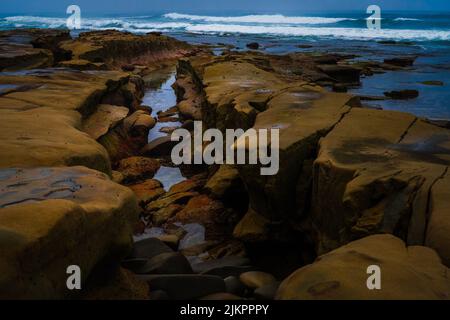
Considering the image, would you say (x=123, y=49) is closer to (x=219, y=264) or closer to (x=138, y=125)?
(x=138, y=125)

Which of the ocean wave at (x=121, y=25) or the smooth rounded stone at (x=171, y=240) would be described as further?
the ocean wave at (x=121, y=25)

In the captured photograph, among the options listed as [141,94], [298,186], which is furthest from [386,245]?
[141,94]

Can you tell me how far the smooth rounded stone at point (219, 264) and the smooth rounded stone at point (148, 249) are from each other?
1.28 feet

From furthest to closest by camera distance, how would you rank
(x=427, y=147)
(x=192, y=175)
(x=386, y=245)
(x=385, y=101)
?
(x=385, y=101) < (x=192, y=175) < (x=427, y=147) < (x=386, y=245)

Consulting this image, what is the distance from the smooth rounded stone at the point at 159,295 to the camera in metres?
3.54

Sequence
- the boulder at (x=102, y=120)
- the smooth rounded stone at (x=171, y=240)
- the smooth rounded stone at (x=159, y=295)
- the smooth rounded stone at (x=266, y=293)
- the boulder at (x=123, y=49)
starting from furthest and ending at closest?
1. the boulder at (x=123, y=49)
2. the boulder at (x=102, y=120)
3. the smooth rounded stone at (x=171, y=240)
4. the smooth rounded stone at (x=159, y=295)
5. the smooth rounded stone at (x=266, y=293)

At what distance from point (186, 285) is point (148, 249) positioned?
115 centimetres

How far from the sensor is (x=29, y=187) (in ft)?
11.1

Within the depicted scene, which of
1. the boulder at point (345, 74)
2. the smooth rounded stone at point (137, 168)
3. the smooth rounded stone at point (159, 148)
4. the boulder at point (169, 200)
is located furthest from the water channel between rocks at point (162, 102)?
the boulder at point (345, 74)

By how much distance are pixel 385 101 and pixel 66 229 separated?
11.9 meters

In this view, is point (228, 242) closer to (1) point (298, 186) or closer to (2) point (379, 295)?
(1) point (298, 186)

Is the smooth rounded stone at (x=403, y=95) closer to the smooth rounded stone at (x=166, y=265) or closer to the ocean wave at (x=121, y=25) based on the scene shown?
the smooth rounded stone at (x=166, y=265)

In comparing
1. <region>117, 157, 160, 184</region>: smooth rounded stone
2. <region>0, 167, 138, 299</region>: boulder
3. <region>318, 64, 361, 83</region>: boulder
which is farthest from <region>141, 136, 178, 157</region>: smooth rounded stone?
<region>318, 64, 361, 83</region>: boulder

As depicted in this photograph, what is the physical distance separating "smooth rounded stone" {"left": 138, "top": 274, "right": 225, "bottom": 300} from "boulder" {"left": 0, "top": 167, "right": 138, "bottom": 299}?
1.47 feet
